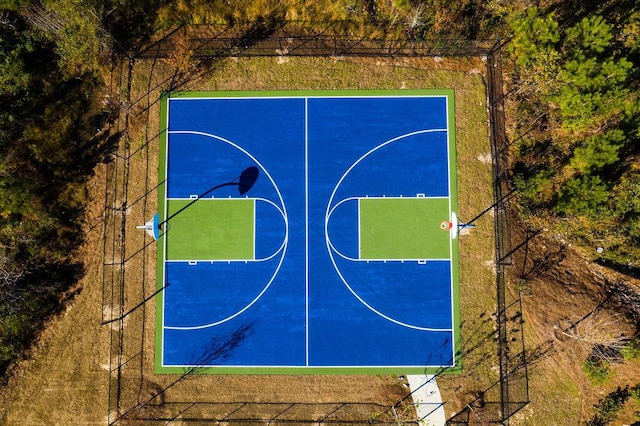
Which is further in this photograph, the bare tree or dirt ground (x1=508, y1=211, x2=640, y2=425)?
dirt ground (x1=508, y1=211, x2=640, y2=425)

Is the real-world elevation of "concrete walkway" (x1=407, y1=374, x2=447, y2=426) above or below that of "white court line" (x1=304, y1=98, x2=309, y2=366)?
below

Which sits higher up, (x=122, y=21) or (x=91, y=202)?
(x=122, y=21)

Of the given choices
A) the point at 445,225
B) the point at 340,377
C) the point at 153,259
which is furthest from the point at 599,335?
the point at 153,259

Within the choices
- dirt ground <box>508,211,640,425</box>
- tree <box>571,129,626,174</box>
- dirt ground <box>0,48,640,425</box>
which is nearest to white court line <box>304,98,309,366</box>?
dirt ground <box>0,48,640,425</box>

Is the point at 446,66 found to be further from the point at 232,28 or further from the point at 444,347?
the point at 444,347

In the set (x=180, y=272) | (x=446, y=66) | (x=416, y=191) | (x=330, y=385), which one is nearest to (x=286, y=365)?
(x=330, y=385)

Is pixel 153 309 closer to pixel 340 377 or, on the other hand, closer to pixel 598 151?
pixel 340 377

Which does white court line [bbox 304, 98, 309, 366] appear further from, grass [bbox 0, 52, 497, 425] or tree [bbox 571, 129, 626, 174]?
tree [bbox 571, 129, 626, 174]
